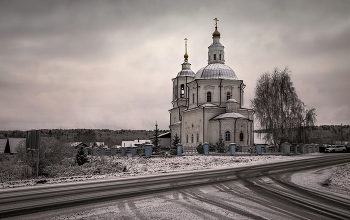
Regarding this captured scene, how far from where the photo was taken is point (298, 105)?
128ft

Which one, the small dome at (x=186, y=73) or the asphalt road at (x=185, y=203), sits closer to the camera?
the asphalt road at (x=185, y=203)

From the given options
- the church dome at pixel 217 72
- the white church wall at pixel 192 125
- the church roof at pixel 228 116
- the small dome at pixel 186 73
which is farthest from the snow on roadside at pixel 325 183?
the small dome at pixel 186 73

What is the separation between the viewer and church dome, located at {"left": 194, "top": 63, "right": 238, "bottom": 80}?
4128 centimetres

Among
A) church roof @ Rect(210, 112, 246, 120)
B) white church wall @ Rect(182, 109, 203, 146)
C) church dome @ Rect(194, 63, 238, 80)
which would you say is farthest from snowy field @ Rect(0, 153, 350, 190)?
church dome @ Rect(194, 63, 238, 80)

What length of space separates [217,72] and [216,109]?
5.28 metres

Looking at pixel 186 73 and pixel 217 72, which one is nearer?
pixel 217 72

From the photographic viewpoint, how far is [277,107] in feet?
125

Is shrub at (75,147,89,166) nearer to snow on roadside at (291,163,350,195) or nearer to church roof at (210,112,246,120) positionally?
church roof at (210,112,246,120)

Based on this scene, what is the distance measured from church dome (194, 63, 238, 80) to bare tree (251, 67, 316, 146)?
463 cm

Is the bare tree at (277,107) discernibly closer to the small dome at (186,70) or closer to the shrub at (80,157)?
the small dome at (186,70)

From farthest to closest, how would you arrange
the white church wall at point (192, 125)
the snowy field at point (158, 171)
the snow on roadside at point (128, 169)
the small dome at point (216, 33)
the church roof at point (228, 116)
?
the small dome at point (216, 33)
the white church wall at point (192, 125)
the church roof at point (228, 116)
the snow on roadside at point (128, 169)
the snowy field at point (158, 171)

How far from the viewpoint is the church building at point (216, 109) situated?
123 feet

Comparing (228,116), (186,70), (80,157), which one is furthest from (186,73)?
(80,157)

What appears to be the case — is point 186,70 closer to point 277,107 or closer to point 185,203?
point 277,107
